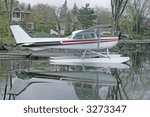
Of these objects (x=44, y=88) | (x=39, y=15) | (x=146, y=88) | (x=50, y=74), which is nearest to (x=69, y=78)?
(x=50, y=74)

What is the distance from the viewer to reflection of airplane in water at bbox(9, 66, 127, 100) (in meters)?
7.82

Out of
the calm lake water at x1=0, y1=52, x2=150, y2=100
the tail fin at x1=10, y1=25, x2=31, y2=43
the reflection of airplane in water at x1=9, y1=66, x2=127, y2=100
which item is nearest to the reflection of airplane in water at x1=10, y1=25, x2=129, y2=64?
the tail fin at x1=10, y1=25, x2=31, y2=43

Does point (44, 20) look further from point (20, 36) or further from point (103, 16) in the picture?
point (20, 36)

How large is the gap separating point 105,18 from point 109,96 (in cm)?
5186

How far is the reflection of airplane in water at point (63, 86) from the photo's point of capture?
25.7ft

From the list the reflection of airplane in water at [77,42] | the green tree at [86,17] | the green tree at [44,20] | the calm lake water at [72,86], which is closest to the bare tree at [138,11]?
the green tree at [86,17]

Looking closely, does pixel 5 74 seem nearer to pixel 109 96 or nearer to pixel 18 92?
pixel 18 92

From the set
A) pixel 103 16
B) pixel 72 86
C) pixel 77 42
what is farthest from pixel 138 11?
pixel 72 86

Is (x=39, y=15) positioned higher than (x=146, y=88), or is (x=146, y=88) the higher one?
(x=39, y=15)

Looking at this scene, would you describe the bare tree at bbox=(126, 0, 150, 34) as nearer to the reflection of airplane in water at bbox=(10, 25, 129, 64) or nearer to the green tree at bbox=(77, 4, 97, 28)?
the green tree at bbox=(77, 4, 97, 28)

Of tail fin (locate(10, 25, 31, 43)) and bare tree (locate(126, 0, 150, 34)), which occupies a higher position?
bare tree (locate(126, 0, 150, 34))

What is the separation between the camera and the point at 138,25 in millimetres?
48625

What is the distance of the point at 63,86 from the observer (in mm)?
9242

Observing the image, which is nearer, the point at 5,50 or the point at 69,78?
the point at 69,78
